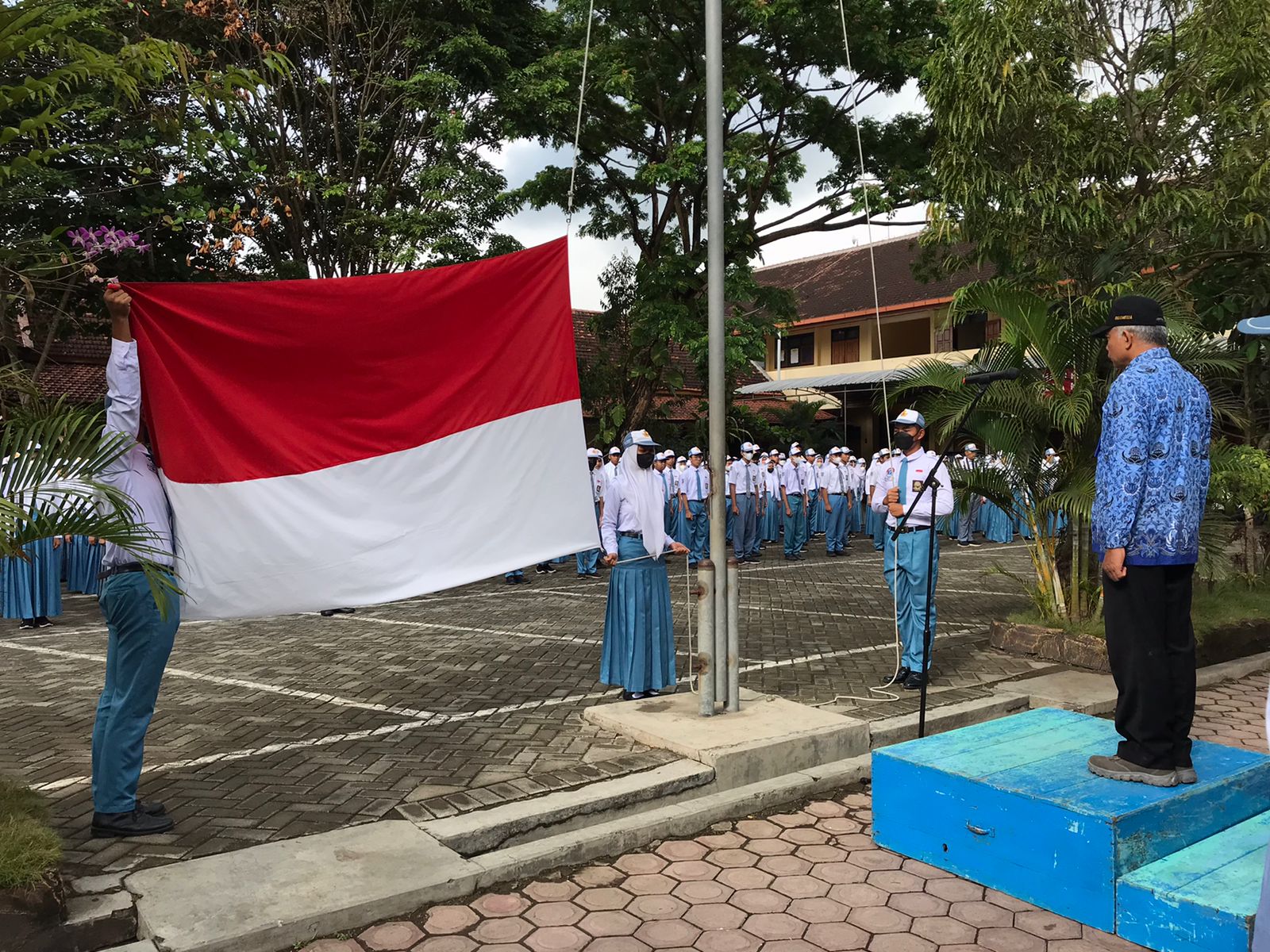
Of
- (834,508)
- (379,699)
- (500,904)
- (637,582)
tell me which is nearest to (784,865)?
(500,904)

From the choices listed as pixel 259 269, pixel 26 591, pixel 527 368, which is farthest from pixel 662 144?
pixel 527 368

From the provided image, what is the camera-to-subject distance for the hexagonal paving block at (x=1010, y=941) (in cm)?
351

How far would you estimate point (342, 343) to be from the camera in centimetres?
483

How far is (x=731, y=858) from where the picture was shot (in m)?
4.35

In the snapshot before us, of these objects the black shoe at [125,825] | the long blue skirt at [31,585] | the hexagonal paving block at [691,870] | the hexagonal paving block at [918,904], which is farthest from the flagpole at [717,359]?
the long blue skirt at [31,585]

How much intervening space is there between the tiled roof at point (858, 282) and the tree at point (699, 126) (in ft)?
28.1

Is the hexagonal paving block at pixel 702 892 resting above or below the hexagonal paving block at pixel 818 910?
above

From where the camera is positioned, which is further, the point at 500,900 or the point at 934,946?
the point at 500,900

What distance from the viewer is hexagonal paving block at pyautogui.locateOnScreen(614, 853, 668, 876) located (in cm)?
421

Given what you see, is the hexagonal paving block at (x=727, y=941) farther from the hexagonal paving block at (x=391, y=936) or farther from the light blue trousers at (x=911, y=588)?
the light blue trousers at (x=911, y=588)

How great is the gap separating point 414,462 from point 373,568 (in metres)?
0.57

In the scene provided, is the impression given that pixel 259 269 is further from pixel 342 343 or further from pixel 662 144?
pixel 342 343

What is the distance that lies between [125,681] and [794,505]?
49.8ft

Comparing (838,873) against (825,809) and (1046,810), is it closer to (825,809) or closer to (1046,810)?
(825,809)
